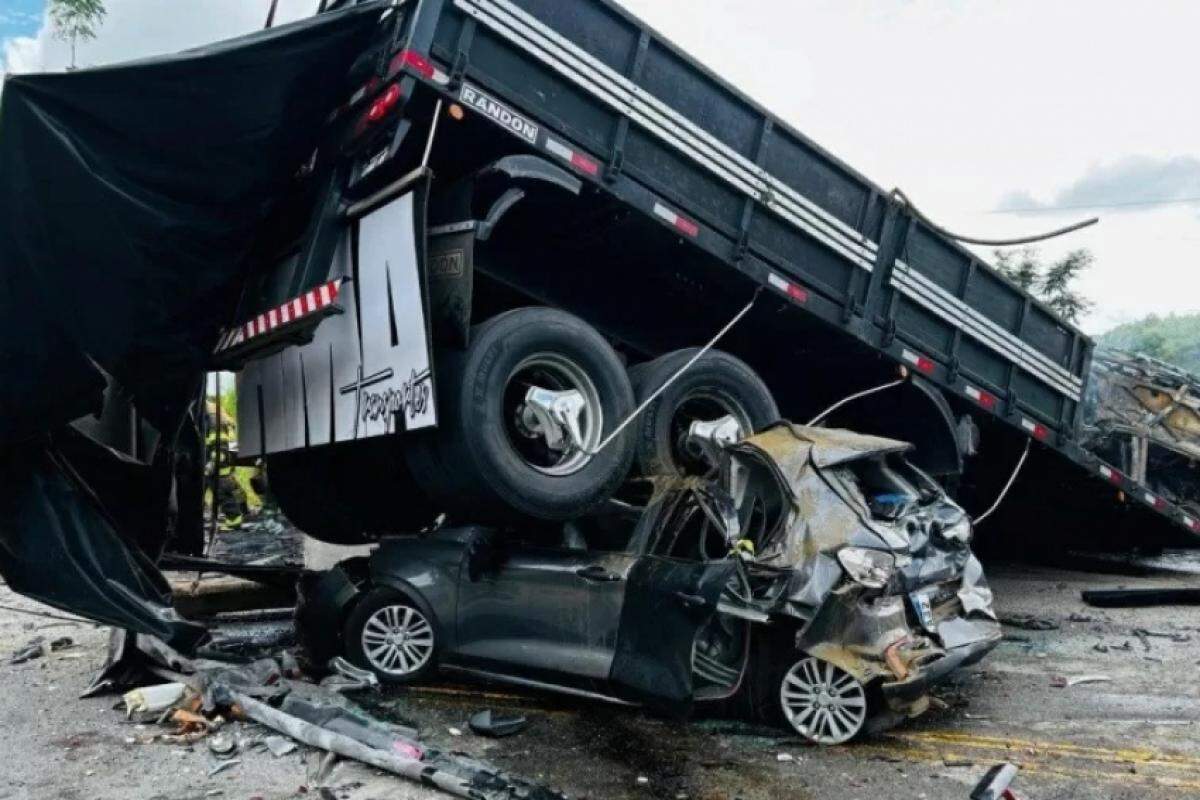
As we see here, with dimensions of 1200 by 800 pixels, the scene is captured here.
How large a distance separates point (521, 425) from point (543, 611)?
1033mm

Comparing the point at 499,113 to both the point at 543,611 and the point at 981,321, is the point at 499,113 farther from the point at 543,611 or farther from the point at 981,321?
the point at 981,321

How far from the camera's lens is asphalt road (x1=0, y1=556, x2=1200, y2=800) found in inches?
151

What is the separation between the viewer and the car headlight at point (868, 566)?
14.5 feet

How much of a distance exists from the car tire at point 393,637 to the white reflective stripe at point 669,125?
2.89 m

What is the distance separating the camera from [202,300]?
17.1 feet

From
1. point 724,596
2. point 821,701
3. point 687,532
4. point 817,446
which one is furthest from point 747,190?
point 821,701

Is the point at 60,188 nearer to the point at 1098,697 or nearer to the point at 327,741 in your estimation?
the point at 327,741

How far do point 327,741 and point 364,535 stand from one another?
306 centimetres

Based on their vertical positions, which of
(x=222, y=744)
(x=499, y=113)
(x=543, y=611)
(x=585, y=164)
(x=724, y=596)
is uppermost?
(x=499, y=113)

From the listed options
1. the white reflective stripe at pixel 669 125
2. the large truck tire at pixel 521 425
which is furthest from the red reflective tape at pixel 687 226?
the large truck tire at pixel 521 425

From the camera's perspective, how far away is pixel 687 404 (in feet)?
20.2

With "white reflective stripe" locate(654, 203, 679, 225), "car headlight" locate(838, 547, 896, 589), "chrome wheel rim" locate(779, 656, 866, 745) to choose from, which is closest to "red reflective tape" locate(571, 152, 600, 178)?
"white reflective stripe" locate(654, 203, 679, 225)

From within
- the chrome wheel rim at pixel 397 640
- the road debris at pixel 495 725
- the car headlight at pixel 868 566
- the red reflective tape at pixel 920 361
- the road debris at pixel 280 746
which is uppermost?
the red reflective tape at pixel 920 361

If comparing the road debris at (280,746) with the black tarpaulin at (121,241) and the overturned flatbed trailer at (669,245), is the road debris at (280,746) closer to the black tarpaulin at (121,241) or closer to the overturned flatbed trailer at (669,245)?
the black tarpaulin at (121,241)
